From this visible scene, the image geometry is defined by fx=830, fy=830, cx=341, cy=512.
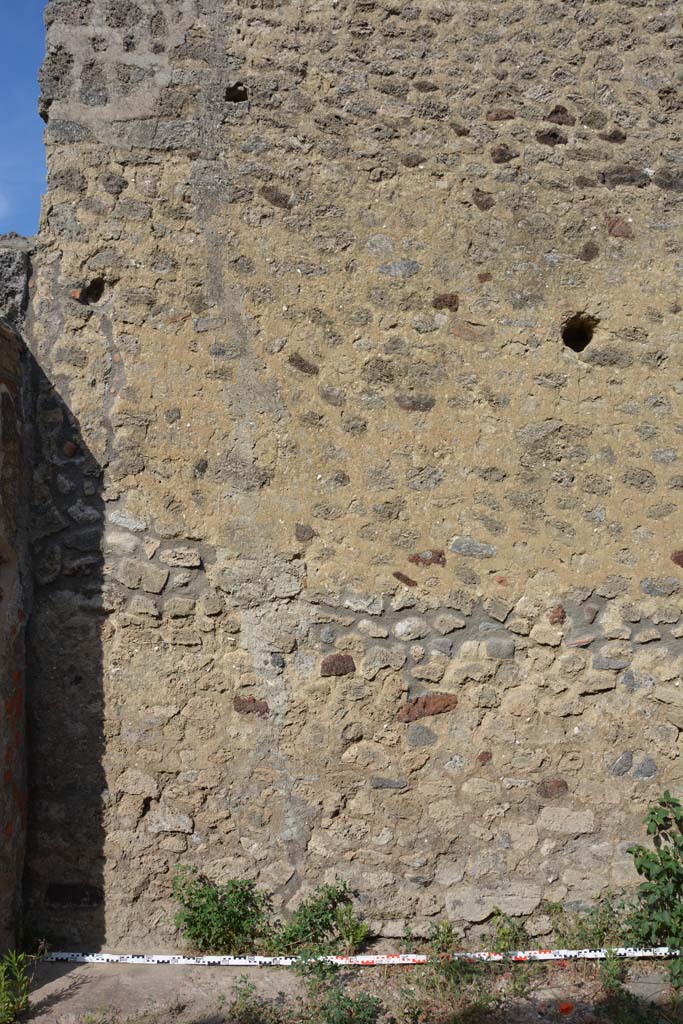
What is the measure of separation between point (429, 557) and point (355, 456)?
0.53 meters

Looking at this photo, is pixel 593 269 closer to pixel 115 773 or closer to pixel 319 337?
pixel 319 337

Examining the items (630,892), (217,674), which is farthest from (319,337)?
(630,892)

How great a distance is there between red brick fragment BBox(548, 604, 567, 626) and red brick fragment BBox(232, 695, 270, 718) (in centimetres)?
123

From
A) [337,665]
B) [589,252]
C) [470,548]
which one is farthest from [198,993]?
[589,252]

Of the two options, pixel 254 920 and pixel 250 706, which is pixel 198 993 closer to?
pixel 254 920

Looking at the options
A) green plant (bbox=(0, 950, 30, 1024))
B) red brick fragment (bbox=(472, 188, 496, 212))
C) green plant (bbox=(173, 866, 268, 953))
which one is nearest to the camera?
green plant (bbox=(0, 950, 30, 1024))

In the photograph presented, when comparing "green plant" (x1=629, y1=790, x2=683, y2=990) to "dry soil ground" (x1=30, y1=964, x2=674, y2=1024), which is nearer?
"dry soil ground" (x1=30, y1=964, x2=674, y2=1024)

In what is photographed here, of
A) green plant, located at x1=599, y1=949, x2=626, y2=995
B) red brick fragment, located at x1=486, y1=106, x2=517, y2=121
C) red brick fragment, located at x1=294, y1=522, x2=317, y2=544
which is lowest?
green plant, located at x1=599, y1=949, x2=626, y2=995

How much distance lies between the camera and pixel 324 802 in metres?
3.35

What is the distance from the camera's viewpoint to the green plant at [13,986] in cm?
270

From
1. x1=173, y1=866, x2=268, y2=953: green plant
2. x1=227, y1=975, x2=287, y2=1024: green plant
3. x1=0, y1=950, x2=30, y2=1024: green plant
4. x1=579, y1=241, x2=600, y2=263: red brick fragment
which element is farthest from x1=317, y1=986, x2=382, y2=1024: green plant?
x1=579, y1=241, x2=600, y2=263: red brick fragment

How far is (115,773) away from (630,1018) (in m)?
2.07

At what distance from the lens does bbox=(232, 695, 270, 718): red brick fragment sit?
3.37 metres

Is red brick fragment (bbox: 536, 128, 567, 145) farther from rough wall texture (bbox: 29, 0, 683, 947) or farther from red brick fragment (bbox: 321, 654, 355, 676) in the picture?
red brick fragment (bbox: 321, 654, 355, 676)
